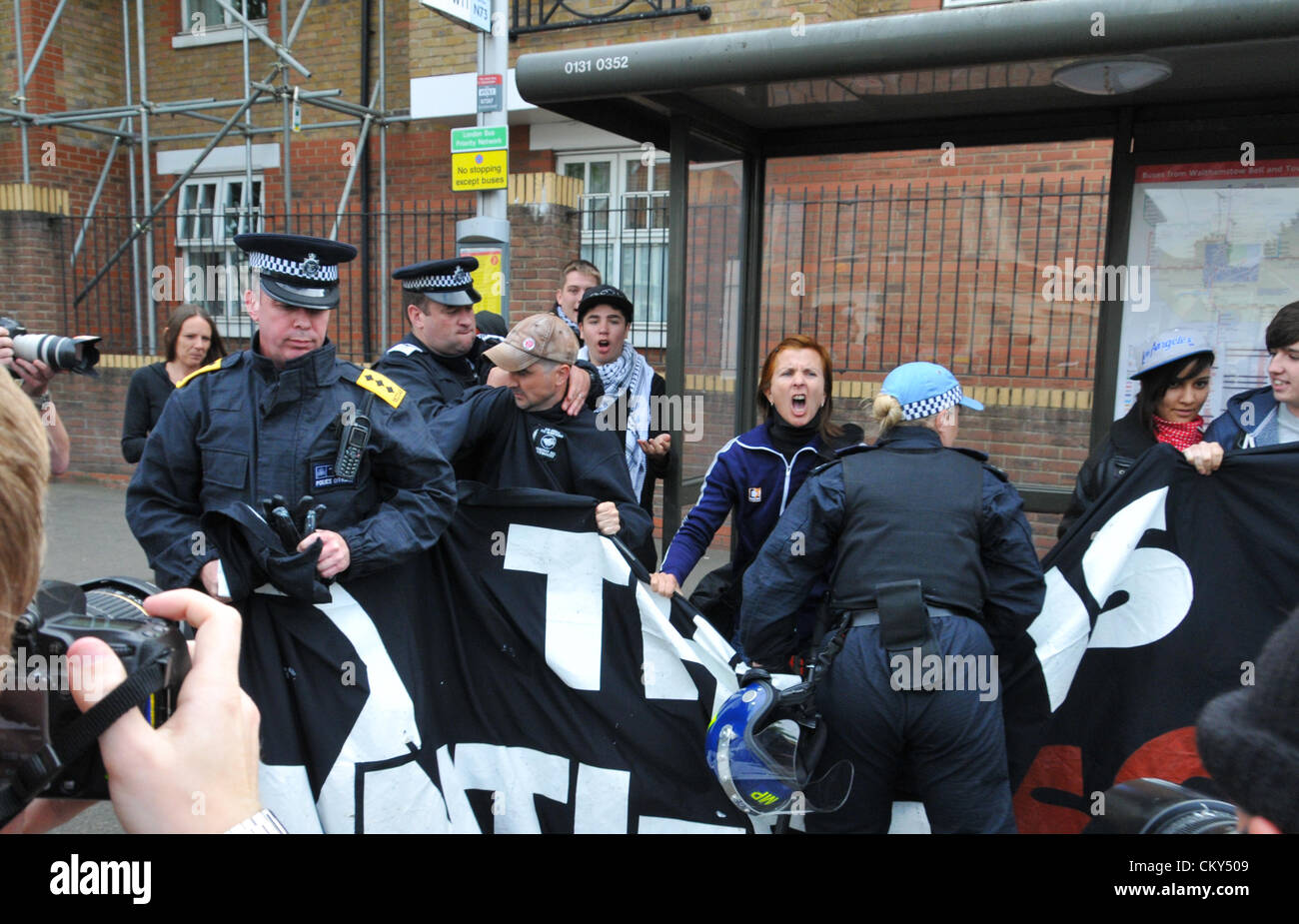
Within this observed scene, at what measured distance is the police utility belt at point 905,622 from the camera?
2600mm

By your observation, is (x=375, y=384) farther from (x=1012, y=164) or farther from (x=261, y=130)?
(x=261, y=130)

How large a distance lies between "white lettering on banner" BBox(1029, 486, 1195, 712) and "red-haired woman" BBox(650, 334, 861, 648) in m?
0.96

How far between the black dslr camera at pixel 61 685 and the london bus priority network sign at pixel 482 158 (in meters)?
5.31

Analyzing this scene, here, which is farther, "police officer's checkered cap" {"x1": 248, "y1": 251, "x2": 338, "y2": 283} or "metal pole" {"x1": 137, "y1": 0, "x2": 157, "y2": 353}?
"metal pole" {"x1": 137, "y1": 0, "x2": 157, "y2": 353}

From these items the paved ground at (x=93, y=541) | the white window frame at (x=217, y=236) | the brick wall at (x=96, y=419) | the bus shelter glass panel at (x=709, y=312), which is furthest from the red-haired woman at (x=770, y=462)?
the white window frame at (x=217, y=236)

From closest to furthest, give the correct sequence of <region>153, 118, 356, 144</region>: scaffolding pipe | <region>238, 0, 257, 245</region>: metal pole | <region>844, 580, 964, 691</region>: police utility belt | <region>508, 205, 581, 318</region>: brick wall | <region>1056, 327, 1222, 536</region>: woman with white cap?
1. <region>844, 580, 964, 691</region>: police utility belt
2. <region>1056, 327, 1222, 536</region>: woman with white cap
3. <region>508, 205, 581, 318</region>: brick wall
4. <region>238, 0, 257, 245</region>: metal pole
5. <region>153, 118, 356, 144</region>: scaffolding pipe

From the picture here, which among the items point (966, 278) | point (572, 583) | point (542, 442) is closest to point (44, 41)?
point (966, 278)

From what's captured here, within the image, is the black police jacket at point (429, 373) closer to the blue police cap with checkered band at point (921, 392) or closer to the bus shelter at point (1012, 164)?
the bus shelter at point (1012, 164)

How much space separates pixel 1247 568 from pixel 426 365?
9.98 ft

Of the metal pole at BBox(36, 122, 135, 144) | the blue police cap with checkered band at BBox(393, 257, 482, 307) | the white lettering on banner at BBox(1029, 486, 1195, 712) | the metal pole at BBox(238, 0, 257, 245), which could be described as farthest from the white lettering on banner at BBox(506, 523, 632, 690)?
the metal pole at BBox(36, 122, 135, 144)

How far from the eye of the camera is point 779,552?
2889mm

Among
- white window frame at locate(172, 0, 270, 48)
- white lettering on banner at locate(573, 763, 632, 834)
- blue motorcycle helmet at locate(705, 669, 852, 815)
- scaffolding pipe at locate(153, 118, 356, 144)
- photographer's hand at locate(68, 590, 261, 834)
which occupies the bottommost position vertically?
white lettering on banner at locate(573, 763, 632, 834)

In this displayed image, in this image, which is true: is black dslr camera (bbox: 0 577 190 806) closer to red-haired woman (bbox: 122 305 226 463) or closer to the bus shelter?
the bus shelter

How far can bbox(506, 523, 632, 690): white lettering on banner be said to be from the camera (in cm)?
324
